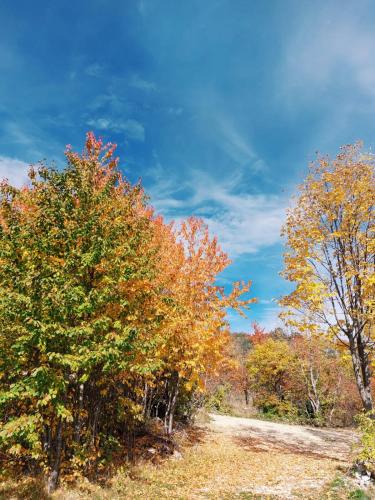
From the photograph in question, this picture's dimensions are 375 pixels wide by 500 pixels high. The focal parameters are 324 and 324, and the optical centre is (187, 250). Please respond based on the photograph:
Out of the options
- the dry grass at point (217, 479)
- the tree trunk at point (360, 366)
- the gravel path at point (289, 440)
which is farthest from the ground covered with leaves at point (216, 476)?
the tree trunk at point (360, 366)

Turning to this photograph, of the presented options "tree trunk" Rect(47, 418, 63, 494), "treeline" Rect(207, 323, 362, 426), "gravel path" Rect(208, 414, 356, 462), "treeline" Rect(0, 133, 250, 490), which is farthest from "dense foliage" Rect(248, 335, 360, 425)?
"tree trunk" Rect(47, 418, 63, 494)

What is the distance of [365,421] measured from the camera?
8633 mm

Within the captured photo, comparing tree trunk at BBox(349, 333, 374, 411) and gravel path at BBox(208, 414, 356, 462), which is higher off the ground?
tree trunk at BBox(349, 333, 374, 411)

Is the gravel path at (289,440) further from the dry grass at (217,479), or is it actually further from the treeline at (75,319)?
the treeline at (75,319)

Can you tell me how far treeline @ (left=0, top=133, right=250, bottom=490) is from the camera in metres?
6.46

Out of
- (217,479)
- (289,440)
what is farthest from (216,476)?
(289,440)

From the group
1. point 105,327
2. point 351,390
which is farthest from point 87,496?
point 351,390

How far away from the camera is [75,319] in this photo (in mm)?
7203

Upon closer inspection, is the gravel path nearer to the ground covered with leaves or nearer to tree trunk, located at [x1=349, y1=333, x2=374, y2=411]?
the ground covered with leaves

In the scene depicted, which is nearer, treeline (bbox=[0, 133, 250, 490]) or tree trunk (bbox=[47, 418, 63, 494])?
treeline (bbox=[0, 133, 250, 490])

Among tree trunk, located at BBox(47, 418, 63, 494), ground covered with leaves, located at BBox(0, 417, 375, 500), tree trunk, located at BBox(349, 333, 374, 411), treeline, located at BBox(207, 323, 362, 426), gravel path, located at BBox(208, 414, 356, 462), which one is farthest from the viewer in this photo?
treeline, located at BBox(207, 323, 362, 426)

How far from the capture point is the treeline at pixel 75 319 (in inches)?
254

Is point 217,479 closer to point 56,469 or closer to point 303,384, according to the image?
point 56,469

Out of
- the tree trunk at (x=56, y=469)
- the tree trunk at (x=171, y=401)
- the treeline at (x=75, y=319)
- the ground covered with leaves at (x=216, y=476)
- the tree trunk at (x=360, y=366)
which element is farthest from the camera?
the tree trunk at (x=171, y=401)
